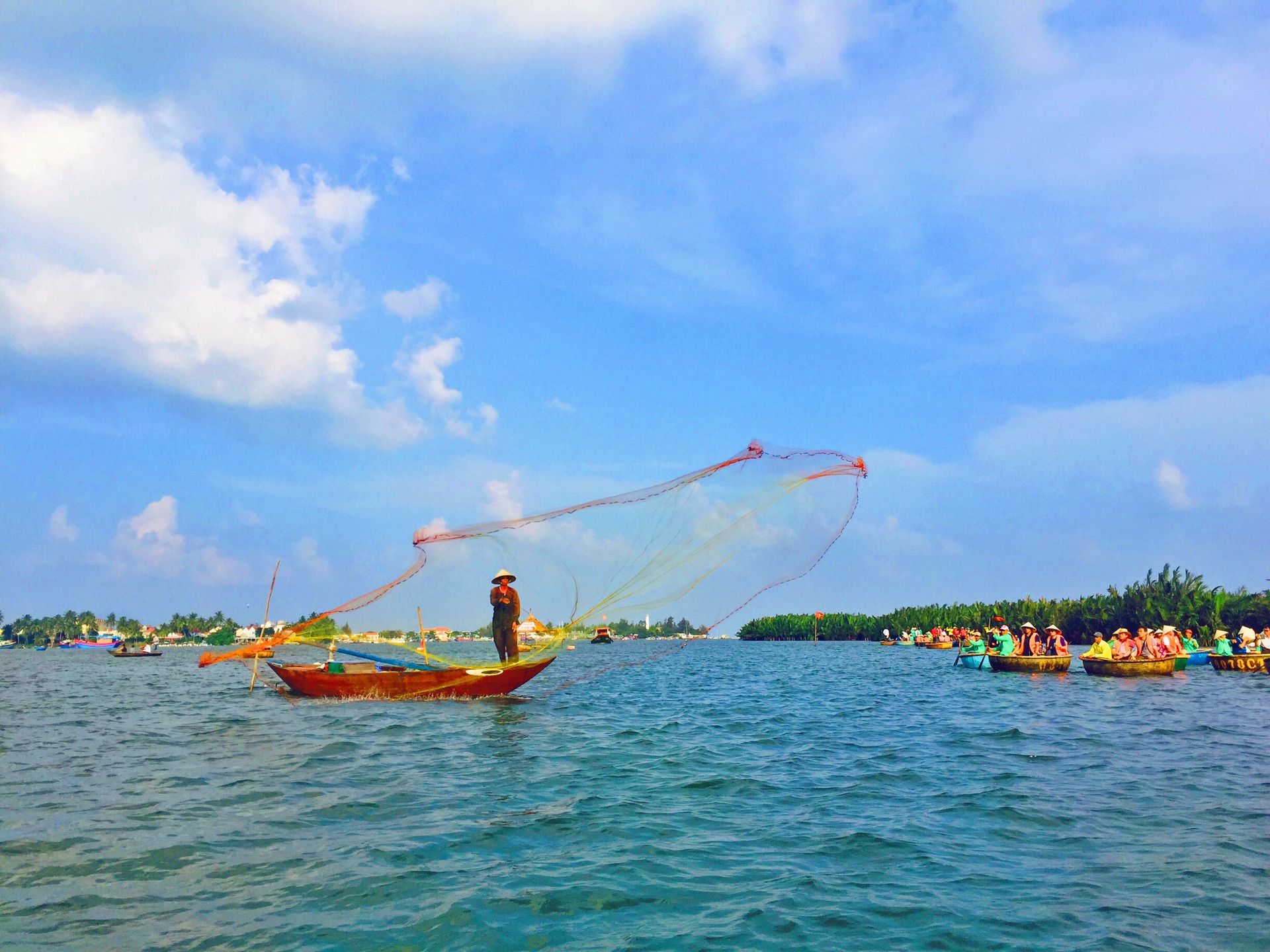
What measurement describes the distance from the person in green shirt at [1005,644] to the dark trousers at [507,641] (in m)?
23.6

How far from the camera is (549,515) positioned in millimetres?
18875

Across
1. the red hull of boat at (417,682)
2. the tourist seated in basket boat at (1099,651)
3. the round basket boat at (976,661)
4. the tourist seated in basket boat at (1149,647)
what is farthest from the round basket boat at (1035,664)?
the red hull of boat at (417,682)

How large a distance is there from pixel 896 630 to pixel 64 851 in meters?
97.2

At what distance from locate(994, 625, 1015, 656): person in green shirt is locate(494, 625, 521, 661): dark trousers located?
23583 millimetres

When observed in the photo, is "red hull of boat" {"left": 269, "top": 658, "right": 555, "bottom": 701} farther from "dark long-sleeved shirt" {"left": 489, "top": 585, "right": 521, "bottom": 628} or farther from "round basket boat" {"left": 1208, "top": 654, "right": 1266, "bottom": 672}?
"round basket boat" {"left": 1208, "top": 654, "right": 1266, "bottom": 672}

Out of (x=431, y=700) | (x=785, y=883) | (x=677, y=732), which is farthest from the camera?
(x=431, y=700)

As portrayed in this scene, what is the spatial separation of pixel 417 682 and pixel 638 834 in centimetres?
1513

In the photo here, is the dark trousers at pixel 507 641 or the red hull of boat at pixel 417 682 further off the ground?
the dark trousers at pixel 507 641

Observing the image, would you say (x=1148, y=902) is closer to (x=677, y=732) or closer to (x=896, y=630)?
(x=677, y=732)

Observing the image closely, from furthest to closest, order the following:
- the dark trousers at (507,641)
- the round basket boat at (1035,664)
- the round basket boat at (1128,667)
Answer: the round basket boat at (1035,664) → the round basket boat at (1128,667) → the dark trousers at (507,641)

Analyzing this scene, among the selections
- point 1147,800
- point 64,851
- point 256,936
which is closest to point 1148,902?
point 1147,800

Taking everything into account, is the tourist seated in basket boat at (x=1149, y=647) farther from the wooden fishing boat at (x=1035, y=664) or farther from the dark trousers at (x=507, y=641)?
the dark trousers at (x=507, y=641)

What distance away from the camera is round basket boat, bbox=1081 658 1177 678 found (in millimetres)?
Result: 32062

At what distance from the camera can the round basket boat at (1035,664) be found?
33.9 metres
